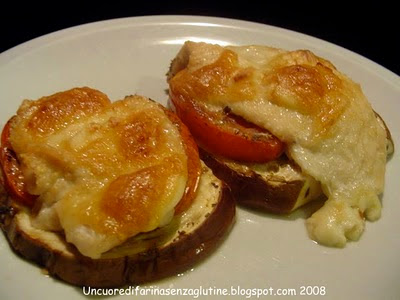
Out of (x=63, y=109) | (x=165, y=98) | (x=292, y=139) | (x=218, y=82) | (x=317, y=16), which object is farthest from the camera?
(x=317, y=16)

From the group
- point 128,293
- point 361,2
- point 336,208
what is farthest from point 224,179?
point 361,2

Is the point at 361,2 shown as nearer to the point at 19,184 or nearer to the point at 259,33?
the point at 259,33

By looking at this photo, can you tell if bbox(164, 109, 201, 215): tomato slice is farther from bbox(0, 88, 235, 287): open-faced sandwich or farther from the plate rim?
the plate rim

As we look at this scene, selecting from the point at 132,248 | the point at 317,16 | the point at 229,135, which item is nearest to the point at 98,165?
the point at 132,248

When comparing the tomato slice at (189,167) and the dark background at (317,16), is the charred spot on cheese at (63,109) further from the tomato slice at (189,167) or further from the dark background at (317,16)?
the dark background at (317,16)

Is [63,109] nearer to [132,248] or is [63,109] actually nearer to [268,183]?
[132,248]

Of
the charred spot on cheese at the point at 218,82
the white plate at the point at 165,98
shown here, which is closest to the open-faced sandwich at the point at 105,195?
the white plate at the point at 165,98
